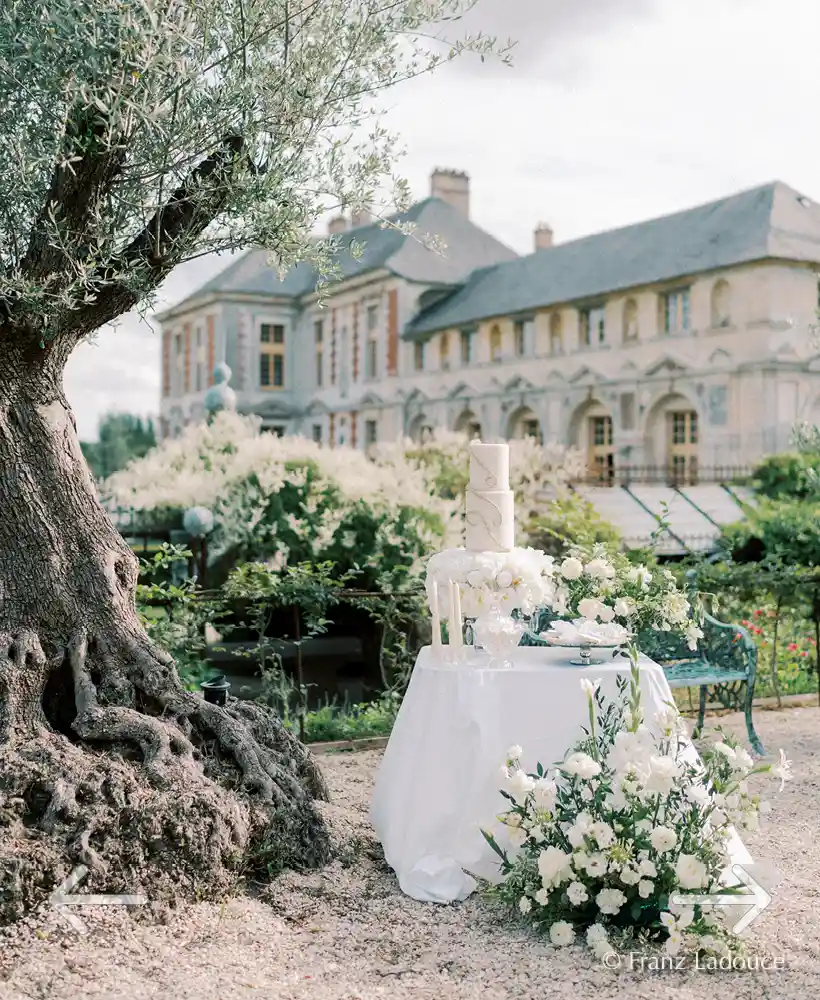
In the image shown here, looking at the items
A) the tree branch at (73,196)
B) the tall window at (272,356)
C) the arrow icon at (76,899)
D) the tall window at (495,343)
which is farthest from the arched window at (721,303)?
the arrow icon at (76,899)

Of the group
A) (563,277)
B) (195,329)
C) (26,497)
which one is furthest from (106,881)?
(195,329)

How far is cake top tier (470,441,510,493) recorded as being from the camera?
4809mm

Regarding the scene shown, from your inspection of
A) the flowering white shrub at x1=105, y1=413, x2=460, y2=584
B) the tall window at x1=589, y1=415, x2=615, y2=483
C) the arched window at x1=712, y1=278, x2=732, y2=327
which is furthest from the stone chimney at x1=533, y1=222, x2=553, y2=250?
the flowering white shrub at x1=105, y1=413, x2=460, y2=584

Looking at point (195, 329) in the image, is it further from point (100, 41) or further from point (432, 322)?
point (100, 41)

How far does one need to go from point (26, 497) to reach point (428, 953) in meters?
2.56

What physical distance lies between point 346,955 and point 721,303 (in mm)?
24846

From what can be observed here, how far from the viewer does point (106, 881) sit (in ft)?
12.7

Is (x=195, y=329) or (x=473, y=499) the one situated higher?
(x=195, y=329)

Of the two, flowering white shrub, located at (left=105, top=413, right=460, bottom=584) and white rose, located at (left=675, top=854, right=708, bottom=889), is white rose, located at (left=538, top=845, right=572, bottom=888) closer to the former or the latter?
white rose, located at (left=675, top=854, right=708, bottom=889)

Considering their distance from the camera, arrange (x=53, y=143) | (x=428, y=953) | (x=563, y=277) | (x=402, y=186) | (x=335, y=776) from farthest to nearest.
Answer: (x=563, y=277)
(x=335, y=776)
(x=402, y=186)
(x=53, y=143)
(x=428, y=953)

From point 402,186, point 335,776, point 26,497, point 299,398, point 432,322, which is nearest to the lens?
point 26,497

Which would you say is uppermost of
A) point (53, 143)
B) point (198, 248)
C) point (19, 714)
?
point (53, 143)

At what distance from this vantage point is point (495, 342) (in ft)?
113

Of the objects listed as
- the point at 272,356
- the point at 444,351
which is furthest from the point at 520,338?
the point at 272,356
